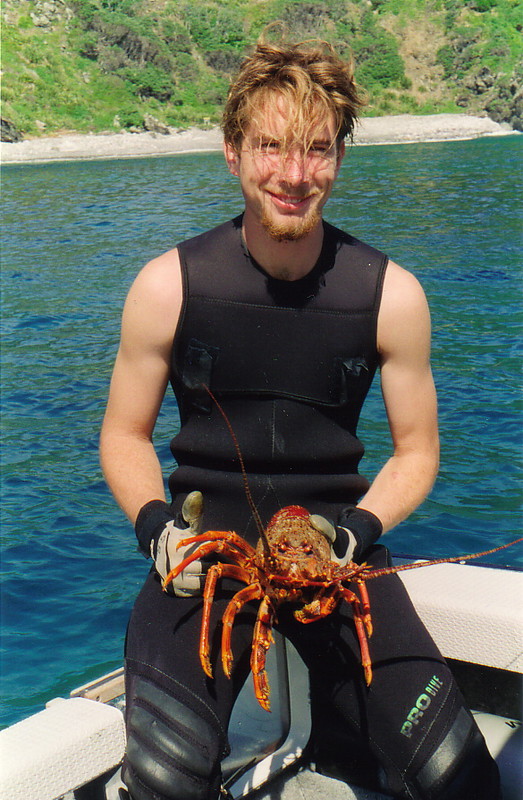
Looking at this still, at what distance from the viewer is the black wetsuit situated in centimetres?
272

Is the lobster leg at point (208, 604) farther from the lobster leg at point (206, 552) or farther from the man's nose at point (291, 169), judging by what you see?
the man's nose at point (291, 169)

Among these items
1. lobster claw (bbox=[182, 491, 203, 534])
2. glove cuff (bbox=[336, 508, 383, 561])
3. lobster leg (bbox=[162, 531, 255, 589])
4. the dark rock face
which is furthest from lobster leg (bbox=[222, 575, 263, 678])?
the dark rock face

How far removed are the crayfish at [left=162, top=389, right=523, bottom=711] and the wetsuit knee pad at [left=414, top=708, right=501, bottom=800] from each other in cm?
30

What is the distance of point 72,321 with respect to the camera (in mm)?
15680

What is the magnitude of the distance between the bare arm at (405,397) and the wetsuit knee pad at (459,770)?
74cm

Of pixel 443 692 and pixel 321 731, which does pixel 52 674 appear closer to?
pixel 321 731

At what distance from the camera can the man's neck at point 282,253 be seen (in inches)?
129

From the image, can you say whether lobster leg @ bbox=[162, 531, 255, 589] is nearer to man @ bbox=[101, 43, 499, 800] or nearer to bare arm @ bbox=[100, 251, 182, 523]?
man @ bbox=[101, 43, 499, 800]

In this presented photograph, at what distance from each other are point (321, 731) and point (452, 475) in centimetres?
613

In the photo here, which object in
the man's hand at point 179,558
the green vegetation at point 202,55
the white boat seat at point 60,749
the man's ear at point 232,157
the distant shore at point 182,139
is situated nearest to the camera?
the white boat seat at point 60,749

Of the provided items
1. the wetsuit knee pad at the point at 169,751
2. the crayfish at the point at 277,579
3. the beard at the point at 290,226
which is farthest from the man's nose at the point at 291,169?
the wetsuit knee pad at the point at 169,751

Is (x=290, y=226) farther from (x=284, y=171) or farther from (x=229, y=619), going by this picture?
(x=229, y=619)

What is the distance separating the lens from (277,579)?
8.86 ft

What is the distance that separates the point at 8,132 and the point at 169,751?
5825 cm
